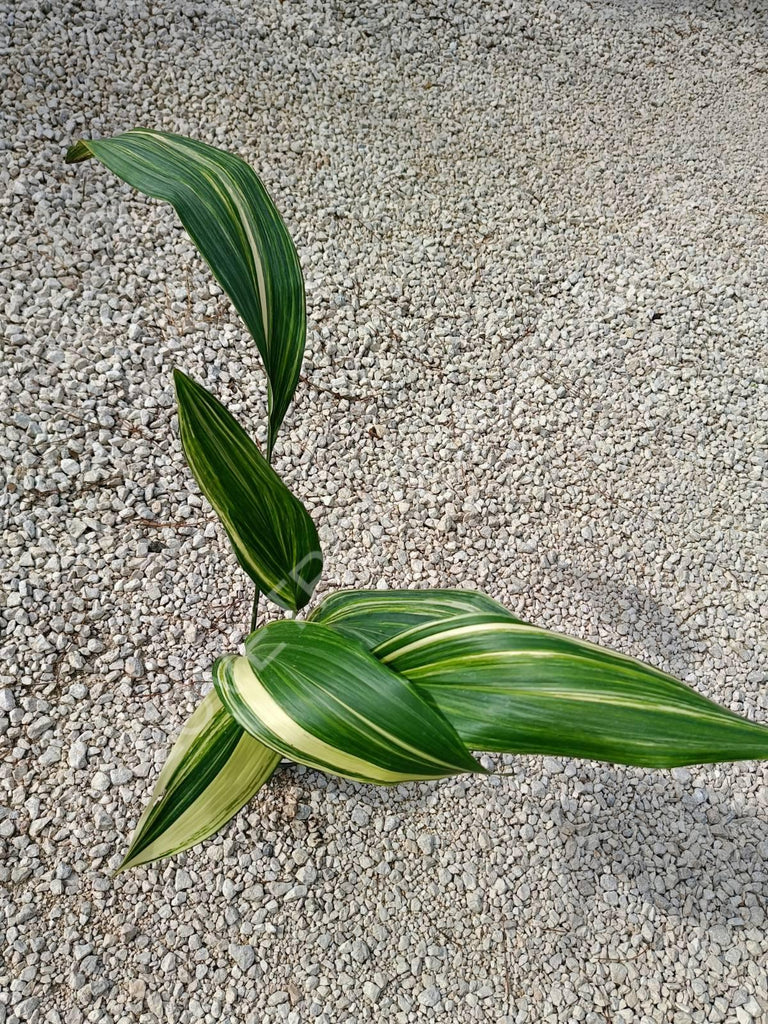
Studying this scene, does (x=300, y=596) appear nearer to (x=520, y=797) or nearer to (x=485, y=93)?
(x=520, y=797)

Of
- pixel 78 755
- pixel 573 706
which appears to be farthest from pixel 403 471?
pixel 573 706

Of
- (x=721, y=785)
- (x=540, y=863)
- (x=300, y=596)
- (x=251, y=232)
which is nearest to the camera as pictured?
(x=251, y=232)

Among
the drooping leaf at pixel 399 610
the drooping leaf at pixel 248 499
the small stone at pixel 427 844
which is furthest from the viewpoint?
the small stone at pixel 427 844

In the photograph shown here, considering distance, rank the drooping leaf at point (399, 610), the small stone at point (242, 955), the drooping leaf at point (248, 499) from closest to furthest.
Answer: the drooping leaf at point (248, 499) < the drooping leaf at point (399, 610) < the small stone at point (242, 955)

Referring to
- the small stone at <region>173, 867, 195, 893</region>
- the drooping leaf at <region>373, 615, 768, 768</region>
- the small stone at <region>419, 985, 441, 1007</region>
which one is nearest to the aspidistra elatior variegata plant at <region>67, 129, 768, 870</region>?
the drooping leaf at <region>373, 615, 768, 768</region>

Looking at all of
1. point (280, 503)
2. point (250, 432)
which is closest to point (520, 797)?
point (280, 503)

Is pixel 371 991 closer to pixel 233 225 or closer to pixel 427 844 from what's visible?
pixel 427 844

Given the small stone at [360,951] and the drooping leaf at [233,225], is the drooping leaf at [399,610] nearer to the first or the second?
the drooping leaf at [233,225]

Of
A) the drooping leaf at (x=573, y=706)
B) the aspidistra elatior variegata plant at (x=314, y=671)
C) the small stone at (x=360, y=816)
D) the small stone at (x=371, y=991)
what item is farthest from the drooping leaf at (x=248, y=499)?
the small stone at (x=371, y=991)
